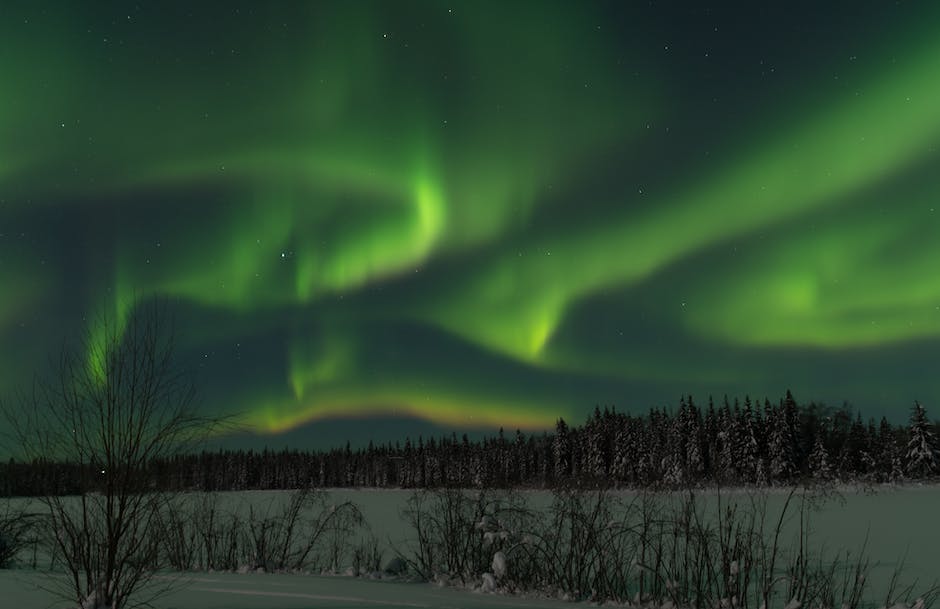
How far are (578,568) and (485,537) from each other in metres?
1.79

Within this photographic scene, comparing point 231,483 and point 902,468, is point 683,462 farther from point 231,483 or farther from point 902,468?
point 231,483

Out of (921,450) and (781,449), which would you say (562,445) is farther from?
(921,450)

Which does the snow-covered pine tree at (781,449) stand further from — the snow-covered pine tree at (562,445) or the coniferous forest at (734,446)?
the snow-covered pine tree at (562,445)

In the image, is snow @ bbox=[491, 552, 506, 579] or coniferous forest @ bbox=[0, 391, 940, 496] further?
coniferous forest @ bbox=[0, 391, 940, 496]

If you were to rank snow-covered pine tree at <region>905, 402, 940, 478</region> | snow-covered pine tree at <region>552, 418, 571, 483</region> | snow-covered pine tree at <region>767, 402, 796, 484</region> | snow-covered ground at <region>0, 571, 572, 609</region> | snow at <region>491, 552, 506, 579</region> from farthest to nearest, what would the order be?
snow-covered pine tree at <region>552, 418, 571, 483</region> < snow-covered pine tree at <region>905, 402, 940, 478</region> < snow-covered pine tree at <region>767, 402, 796, 484</region> < snow at <region>491, 552, 506, 579</region> < snow-covered ground at <region>0, 571, 572, 609</region>

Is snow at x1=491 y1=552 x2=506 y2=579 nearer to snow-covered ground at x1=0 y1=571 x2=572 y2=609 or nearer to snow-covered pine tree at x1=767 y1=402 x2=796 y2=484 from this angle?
snow-covered ground at x1=0 y1=571 x2=572 y2=609

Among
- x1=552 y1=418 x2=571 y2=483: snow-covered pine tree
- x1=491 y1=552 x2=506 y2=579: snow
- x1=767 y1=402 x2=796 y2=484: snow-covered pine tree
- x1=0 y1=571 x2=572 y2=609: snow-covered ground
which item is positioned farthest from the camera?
x1=552 y1=418 x2=571 y2=483: snow-covered pine tree

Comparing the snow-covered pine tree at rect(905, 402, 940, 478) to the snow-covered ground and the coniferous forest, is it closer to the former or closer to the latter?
the coniferous forest

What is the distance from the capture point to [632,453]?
112 meters

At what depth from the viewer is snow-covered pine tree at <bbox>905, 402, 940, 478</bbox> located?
91.3m

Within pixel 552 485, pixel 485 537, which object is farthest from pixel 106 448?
pixel 552 485

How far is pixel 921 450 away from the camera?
91.9 metres

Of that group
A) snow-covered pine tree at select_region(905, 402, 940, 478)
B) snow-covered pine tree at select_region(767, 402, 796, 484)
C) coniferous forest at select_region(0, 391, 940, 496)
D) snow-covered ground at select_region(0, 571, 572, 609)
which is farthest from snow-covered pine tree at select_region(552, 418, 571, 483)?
snow-covered ground at select_region(0, 571, 572, 609)

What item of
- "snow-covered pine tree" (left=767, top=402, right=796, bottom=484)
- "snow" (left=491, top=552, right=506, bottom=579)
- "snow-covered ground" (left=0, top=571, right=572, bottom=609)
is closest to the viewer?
"snow-covered ground" (left=0, top=571, right=572, bottom=609)
